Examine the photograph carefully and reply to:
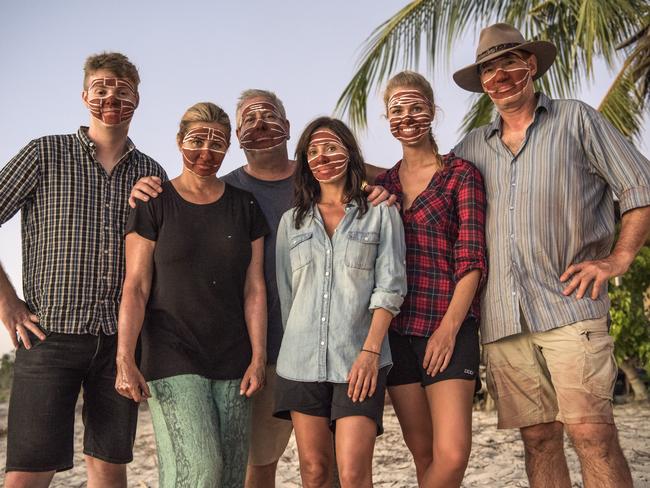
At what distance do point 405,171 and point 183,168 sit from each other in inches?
47.2

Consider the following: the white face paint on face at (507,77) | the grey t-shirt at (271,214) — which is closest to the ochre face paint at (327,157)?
the grey t-shirt at (271,214)

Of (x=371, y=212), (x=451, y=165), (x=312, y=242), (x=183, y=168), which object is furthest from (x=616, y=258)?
(x=183, y=168)

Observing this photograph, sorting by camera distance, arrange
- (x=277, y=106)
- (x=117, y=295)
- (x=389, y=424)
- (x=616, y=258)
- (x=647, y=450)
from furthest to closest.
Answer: (x=389, y=424)
(x=647, y=450)
(x=277, y=106)
(x=117, y=295)
(x=616, y=258)

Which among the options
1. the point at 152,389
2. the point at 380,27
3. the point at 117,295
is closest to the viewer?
the point at 152,389

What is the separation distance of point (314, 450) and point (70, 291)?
1.60m

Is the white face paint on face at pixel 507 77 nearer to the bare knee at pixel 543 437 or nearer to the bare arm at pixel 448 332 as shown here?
the bare arm at pixel 448 332

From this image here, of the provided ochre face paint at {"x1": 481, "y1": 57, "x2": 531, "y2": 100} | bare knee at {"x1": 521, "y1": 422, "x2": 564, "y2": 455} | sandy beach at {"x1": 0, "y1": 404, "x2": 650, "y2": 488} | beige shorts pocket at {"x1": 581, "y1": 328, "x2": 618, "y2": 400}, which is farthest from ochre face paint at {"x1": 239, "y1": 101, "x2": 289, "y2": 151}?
sandy beach at {"x1": 0, "y1": 404, "x2": 650, "y2": 488}

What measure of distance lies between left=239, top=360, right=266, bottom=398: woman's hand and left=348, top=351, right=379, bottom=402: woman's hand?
0.51 meters

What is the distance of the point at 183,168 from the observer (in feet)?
12.6

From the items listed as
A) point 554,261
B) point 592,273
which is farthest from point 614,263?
point 554,261

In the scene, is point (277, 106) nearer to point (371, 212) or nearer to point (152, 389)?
point (371, 212)

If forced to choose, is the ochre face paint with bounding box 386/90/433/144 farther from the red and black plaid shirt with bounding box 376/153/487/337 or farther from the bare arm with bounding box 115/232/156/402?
the bare arm with bounding box 115/232/156/402

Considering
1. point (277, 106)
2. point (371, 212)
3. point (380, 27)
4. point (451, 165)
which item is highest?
point (380, 27)

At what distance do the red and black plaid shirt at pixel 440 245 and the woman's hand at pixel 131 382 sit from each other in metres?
1.27
